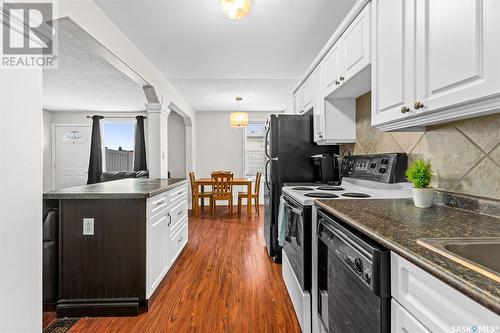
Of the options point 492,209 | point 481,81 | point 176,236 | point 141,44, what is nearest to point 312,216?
point 492,209

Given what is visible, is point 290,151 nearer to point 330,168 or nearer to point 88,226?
point 330,168

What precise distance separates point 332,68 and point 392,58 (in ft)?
2.96

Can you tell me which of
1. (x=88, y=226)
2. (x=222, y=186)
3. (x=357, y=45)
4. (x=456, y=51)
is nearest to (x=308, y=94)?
(x=357, y=45)

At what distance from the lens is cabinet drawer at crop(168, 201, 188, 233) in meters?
2.65

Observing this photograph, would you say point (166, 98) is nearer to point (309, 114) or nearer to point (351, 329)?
point (309, 114)

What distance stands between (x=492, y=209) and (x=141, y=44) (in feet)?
10.7

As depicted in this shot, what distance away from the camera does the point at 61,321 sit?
1855 mm

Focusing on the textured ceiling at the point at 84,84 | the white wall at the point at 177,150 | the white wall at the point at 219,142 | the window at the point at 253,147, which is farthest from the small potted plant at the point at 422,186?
the white wall at the point at 177,150

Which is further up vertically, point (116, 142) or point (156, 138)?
point (116, 142)

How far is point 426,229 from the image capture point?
0.91 m

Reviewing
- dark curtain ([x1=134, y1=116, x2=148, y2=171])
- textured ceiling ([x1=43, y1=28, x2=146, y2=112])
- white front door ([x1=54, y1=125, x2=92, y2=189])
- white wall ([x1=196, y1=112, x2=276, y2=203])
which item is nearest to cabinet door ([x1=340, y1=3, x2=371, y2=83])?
textured ceiling ([x1=43, y1=28, x2=146, y2=112])

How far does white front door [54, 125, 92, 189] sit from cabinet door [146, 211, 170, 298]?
18.0ft

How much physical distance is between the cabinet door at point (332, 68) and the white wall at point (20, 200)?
1927 millimetres

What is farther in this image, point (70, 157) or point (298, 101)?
point (70, 157)
